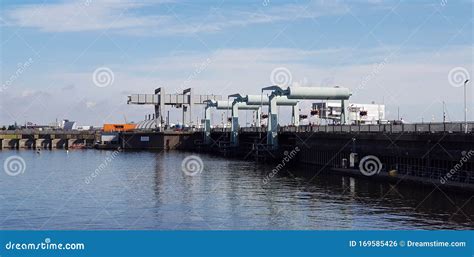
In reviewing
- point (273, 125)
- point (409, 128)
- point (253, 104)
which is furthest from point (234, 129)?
point (409, 128)

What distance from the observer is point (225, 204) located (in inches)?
2392

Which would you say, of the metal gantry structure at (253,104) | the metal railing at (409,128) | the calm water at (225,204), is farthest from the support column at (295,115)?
the calm water at (225,204)

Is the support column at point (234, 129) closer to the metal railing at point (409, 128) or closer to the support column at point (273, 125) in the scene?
the support column at point (273, 125)

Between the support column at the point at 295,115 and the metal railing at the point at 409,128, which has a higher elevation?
the support column at the point at 295,115

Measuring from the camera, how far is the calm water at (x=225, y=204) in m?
49.4

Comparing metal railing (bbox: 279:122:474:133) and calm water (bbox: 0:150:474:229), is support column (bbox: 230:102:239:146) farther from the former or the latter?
calm water (bbox: 0:150:474:229)

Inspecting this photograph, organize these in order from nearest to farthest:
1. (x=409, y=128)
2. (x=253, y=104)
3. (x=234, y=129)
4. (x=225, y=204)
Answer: (x=225, y=204) → (x=409, y=128) → (x=253, y=104) → (x=234, y=129)

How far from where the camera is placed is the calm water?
162 feet

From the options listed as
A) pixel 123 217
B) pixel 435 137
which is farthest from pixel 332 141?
pixel 123 217

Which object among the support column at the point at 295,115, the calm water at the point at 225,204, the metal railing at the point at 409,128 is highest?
the support column at the point at 295,115

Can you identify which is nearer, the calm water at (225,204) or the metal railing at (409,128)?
the calm water at (225,204)

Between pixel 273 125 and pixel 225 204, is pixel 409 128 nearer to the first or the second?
pixel 225 204

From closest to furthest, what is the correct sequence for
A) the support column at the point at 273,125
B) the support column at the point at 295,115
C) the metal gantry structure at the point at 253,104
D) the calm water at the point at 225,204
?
1. the calm water at the point at 225,204
2. the support column at the point at 273,125
3. the metal gantry structure at the point at 253,104
4. the support column at the point at 295,115

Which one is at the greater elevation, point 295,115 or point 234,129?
point 295,115
